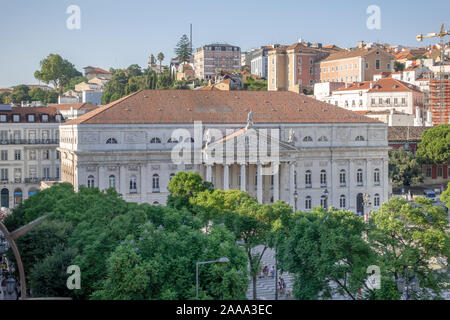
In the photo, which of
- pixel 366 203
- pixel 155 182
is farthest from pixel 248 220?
pixel 366 203

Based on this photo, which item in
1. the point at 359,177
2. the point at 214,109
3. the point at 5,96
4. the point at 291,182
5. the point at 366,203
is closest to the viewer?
the point at 291,182

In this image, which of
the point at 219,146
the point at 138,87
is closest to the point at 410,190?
the point at 219,146

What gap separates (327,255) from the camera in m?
38.9

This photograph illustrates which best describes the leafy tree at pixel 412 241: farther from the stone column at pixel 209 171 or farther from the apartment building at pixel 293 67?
the apartment building at pixel 293 67

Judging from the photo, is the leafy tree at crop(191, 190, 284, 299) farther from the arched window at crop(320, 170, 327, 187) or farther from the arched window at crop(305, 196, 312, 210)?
the arched window at crop(320, 170, 327, 187)

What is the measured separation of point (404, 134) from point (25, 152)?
57906 mm

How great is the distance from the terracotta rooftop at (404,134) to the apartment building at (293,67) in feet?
170

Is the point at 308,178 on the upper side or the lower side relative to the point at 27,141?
lower

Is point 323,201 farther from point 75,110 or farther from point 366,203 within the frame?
point 75,110

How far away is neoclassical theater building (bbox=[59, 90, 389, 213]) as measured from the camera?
77.1m

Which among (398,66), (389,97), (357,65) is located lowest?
(389,97)

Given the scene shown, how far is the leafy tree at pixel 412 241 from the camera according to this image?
37469mm

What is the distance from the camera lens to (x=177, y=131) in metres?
79.4

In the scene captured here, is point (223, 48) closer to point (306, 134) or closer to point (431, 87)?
point (431, 87)
